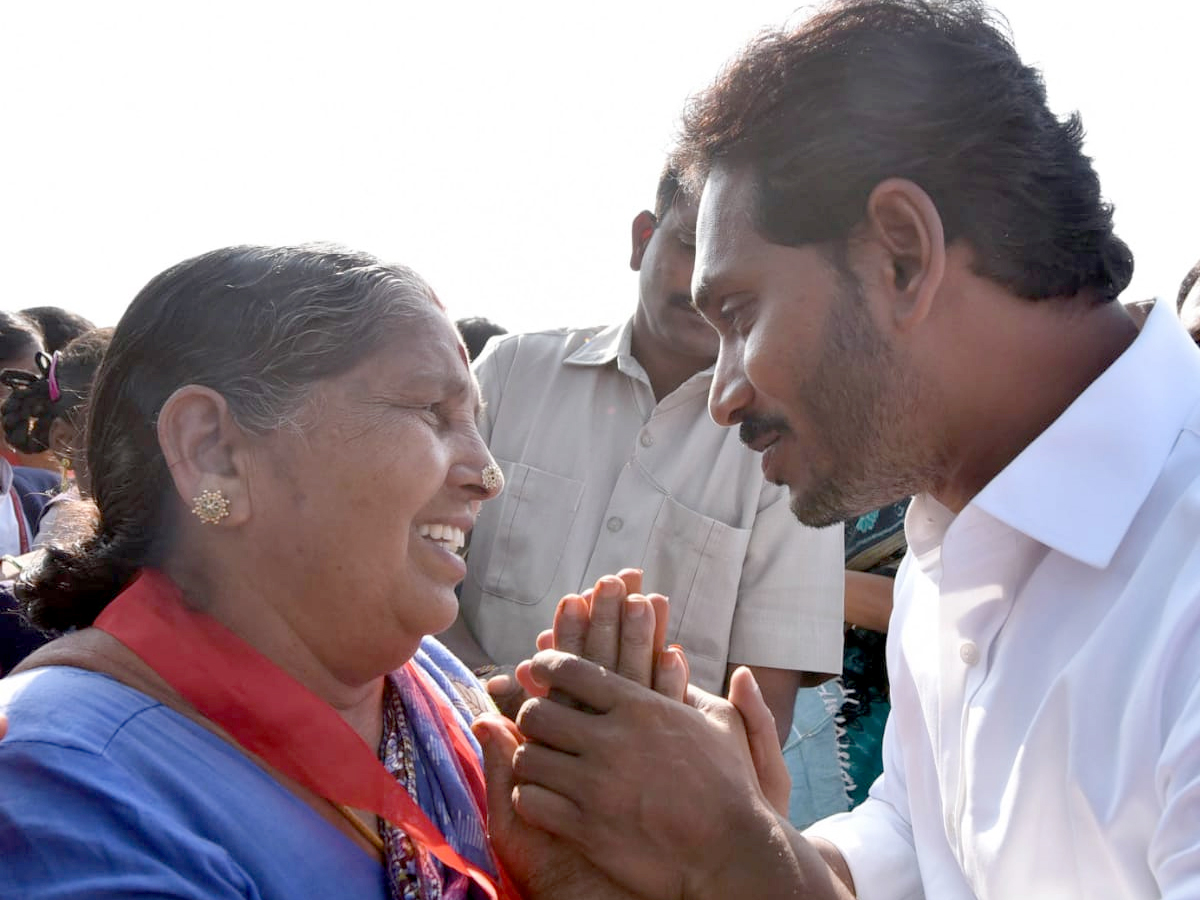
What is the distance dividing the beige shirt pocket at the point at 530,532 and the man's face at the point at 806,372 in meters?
1.19

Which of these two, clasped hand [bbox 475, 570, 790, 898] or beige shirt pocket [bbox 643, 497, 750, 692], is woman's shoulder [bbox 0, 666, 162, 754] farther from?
beige shirt pocket [bbox 643, 497, 750, 692]

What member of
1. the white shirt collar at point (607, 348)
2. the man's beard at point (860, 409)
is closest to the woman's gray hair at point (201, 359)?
the man's beard at point (860, 409)

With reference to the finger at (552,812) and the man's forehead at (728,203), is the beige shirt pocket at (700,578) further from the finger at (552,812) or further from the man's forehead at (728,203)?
the finger at (552,812)

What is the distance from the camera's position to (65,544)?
2145mm

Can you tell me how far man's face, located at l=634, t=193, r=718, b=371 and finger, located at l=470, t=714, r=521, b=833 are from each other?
1722mm

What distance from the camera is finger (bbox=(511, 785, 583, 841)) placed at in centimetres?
193

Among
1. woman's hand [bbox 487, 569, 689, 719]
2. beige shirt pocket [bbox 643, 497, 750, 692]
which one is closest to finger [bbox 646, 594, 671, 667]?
woman's hand [bbox 487, 569, 689, 719]

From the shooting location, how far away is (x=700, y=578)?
3348 mm

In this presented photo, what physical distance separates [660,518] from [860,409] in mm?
1272

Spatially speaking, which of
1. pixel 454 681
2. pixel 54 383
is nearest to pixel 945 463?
pixel 454 681

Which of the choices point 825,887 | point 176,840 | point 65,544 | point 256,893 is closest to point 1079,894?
point 825,887

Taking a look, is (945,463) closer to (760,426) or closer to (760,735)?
(760,426)

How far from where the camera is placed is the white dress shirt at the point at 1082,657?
1699 millimetres

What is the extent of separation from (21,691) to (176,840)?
0.39m
